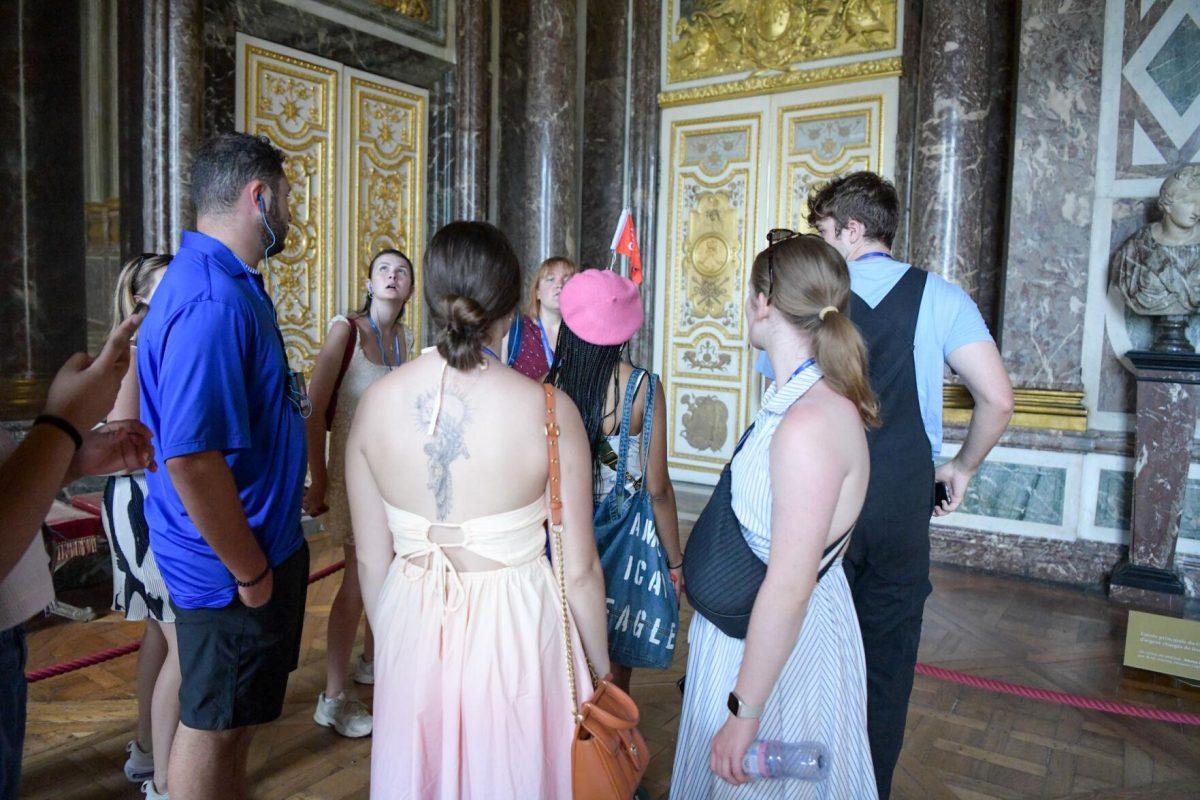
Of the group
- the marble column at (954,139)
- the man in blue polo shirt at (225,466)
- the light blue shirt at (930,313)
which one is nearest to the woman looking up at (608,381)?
the light blue shirt at (930,313)

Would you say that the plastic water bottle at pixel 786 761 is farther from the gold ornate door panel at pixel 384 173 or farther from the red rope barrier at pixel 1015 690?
the gold ornate door panel at pixel 384 173

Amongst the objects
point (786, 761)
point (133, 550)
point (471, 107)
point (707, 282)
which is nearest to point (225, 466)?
point (133, 550)

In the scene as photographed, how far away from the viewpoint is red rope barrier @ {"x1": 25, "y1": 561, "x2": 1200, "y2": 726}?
276 cm

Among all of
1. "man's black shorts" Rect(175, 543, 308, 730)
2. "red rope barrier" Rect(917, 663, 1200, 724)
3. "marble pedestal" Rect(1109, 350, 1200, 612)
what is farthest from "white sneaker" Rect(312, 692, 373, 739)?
"marble pedestal" Rect(1109, 350, 1200, 612)

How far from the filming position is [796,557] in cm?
134

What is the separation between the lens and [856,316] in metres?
2.12

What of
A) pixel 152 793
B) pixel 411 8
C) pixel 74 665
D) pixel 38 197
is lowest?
pixel 152 793

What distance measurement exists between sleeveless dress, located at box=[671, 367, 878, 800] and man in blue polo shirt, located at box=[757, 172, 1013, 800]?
50cm

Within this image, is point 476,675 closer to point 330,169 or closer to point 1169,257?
point 1169,257

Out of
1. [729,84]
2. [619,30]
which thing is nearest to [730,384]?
[729,84]

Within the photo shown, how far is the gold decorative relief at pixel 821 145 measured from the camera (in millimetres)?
6125

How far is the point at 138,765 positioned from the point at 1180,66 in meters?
6.03

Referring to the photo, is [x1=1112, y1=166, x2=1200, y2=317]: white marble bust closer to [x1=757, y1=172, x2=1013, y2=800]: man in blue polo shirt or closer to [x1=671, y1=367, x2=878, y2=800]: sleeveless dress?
[x1=757, y1=172, x2=1013, y2=800]: man in blue polo shirt

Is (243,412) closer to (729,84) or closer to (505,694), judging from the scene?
(505,694)
